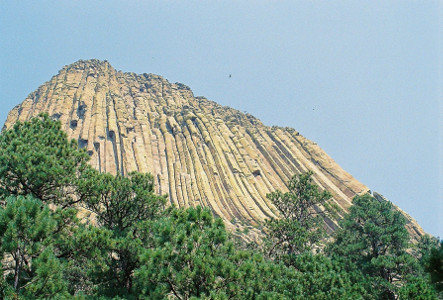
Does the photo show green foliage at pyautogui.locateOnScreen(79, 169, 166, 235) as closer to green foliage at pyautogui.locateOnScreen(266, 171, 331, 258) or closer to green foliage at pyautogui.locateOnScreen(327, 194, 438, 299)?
green foliage at pyautogui.locateOnScreen(266, 171, 331, 258)

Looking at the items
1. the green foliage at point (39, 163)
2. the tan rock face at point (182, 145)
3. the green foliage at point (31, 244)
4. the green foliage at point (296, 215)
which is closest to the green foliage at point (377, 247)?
the green foliage at point (296, 215)

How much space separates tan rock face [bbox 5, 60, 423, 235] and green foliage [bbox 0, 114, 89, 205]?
164 ft

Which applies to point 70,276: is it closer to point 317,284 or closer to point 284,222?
point 317,284

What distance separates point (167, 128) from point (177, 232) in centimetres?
8909

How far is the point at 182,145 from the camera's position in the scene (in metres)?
93.1

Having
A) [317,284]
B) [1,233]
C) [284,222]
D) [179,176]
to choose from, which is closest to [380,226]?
[284,222]

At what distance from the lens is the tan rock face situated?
78.1m

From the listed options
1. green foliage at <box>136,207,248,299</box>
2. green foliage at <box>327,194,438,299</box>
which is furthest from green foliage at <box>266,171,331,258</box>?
green foliage at <box>136,207,248,299</box>

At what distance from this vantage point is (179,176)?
272ft

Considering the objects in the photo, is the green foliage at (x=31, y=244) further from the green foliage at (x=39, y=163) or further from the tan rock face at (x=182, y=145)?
the tan rock face at (x=182, y=145)

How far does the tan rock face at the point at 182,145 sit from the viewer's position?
78125 millimetres

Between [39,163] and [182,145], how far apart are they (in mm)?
78340

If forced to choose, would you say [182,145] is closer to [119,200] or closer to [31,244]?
[119,200]

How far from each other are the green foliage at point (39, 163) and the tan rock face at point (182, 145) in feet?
164
